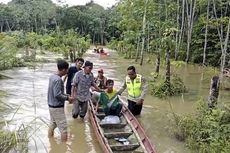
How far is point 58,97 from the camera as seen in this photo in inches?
291

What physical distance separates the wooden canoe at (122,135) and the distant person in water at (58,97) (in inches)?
33.0

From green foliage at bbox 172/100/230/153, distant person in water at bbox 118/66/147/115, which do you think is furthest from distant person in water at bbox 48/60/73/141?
distant person in water at bbox 118/66/147/115

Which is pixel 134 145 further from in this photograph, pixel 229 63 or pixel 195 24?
pixel 195 24

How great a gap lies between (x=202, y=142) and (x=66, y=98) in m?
2.80

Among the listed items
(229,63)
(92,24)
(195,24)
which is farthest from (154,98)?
(92,24)

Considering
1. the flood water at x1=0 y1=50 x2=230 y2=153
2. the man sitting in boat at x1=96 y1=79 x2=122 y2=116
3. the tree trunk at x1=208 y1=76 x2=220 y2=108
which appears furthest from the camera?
the man sitting in boat at x1=96 y1=79 x2=122 y2=116

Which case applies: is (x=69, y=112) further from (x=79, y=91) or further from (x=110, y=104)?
(x=110, y=104)

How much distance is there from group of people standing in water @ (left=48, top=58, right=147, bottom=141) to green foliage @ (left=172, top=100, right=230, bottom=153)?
1.58m

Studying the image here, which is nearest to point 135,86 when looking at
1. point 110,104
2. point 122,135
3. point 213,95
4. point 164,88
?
point 110,104

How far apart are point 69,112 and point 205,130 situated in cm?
471

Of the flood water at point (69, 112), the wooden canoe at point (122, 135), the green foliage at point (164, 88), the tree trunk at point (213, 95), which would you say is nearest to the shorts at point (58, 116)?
the flood water at point (69, 112)

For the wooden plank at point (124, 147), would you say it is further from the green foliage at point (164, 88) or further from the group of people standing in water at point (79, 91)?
the green foliage at point (164, 88)

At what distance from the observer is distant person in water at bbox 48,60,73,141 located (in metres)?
7.37

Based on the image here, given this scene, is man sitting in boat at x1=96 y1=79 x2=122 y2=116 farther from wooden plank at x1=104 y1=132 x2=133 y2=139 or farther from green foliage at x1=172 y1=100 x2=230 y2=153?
green foliage at x1=172 y1=100 x2=230 y2=153
